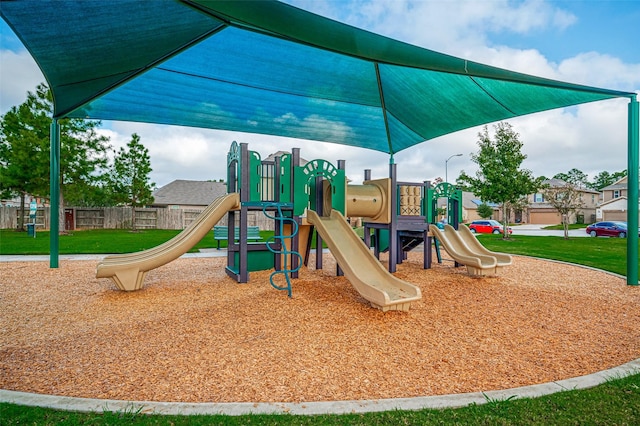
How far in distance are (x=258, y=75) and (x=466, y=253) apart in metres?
6.26

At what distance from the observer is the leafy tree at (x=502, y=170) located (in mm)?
19719

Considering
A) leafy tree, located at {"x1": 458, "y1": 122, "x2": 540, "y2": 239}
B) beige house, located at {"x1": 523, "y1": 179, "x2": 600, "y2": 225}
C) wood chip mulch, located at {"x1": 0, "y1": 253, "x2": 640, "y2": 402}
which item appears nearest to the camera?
wood chip mulch, located at {"x1": 0, "y1": 253, "x2": 640, "y2": 402}

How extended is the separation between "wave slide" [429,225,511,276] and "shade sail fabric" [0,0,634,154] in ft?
9.77

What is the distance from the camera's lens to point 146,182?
963 inches

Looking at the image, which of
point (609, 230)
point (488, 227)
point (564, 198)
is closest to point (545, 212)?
point (488, 227)

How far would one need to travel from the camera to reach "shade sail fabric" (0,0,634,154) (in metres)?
3.75

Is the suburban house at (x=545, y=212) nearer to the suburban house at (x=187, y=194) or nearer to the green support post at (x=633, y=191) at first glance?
the suburban house at (x=187, y=194)

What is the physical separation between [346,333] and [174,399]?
2.11m

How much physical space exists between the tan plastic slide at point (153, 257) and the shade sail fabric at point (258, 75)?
275cm

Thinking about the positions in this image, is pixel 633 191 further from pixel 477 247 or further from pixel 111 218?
pixel 111 218

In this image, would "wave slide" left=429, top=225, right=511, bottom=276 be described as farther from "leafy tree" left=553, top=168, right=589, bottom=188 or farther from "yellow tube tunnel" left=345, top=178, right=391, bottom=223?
"leafy tree" left=553, top=168, right=589, bottom=188

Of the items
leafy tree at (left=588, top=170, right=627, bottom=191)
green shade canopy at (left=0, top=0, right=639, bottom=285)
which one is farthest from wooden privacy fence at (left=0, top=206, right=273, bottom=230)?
leafy tree at (left=588, top=170, right=627, bottom=191)

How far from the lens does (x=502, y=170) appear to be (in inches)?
787

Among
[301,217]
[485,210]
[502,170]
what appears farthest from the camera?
[485,210]
